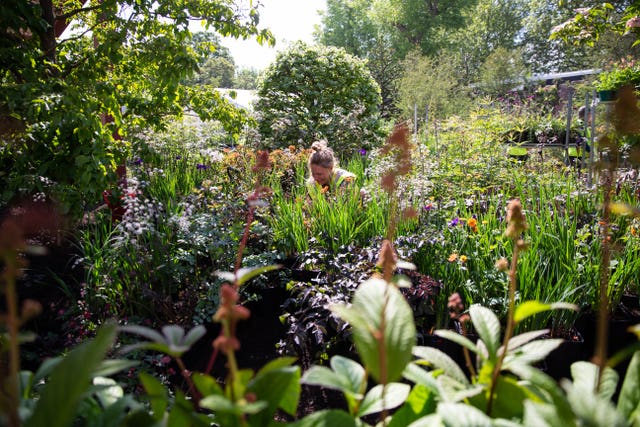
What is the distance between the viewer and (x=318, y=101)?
712cm

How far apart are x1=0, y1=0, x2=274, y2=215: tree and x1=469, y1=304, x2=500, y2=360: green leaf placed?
8.09ft

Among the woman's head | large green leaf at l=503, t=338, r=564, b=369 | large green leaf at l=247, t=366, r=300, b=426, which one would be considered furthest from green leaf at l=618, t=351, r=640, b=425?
the woman's head

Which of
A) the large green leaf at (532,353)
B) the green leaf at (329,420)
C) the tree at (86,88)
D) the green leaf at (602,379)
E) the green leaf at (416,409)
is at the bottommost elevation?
the green leaf at (416,409)

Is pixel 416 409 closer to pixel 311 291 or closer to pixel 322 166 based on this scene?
pixel 311 291

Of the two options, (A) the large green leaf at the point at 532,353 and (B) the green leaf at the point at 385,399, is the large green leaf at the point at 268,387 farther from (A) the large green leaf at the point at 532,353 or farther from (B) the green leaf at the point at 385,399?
(A) the large green leaf at the point at 532,353

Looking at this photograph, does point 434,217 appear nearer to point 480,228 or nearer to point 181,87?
point 480,228

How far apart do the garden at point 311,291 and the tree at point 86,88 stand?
0.9 inches

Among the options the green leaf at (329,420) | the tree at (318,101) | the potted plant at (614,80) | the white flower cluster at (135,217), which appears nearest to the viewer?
the green leaf at (329,420)

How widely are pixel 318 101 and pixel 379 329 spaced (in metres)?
6.74

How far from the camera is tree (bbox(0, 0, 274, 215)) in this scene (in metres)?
2.74

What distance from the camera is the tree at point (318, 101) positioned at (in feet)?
22.1

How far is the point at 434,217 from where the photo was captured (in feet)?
10.1

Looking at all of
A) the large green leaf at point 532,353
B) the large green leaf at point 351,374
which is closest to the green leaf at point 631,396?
the large green leaf at point 532,353

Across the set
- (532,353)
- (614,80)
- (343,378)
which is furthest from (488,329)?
(614,80)
